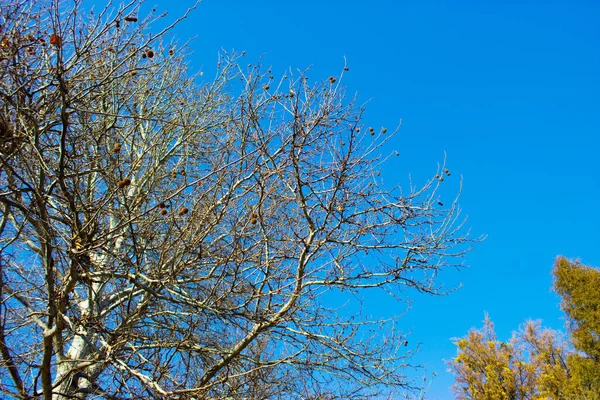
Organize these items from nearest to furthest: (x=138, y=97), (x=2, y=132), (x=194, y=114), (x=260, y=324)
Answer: (x=2, y=132) < (x=260, y=324) < (x=138, y=97) < (x=194, y=114)

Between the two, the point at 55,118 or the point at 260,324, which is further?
the point at 260,324

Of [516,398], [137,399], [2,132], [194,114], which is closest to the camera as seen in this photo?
[2,132]

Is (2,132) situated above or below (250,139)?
below

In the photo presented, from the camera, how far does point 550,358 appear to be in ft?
45.6

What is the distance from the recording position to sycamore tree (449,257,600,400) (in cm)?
1252

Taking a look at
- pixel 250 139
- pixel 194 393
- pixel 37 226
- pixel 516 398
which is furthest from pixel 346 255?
pixel 516 398

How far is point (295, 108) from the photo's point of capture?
163 inches

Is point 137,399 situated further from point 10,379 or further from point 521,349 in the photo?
point 521,349

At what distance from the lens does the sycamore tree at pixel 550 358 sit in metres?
12.5

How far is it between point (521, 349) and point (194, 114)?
478 inches

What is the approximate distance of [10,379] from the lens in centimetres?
421

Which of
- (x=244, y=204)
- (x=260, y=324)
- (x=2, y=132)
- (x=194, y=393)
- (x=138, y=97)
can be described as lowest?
(x=194, y=393)

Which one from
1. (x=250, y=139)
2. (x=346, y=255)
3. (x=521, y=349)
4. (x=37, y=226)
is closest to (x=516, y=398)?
(x=521, y=349)

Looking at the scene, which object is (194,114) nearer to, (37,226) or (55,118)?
(55,118)
